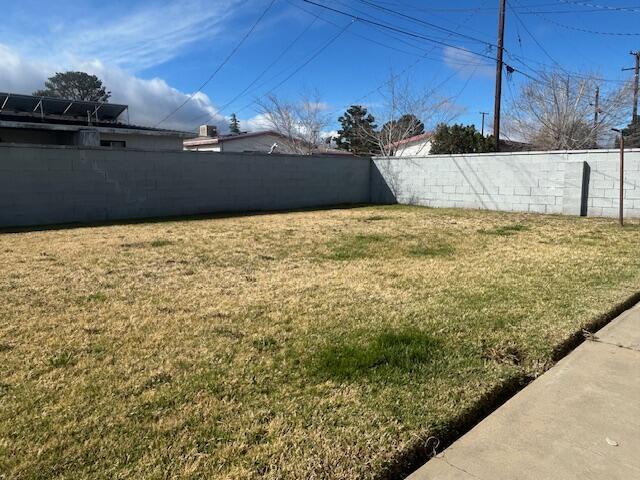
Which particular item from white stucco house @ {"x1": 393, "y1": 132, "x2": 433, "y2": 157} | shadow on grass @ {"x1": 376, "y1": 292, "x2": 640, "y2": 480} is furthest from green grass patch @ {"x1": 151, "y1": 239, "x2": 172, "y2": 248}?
white stucco house @ {"x1": 393, "y1": 132, "x2": 433, "y2": 157}

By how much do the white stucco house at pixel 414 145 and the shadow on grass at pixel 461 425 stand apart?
25.1m

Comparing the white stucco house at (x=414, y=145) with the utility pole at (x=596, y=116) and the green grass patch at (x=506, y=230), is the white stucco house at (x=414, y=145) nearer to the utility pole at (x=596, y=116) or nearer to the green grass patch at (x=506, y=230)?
the utility pole at (x=596, y=116)

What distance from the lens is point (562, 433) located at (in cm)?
241

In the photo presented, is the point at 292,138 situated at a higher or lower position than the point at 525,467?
higher

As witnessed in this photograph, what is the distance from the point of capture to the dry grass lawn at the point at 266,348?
2215 millimetres

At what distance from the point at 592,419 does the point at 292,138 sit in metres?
31.3

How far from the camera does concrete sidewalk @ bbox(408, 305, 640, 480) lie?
213 cm

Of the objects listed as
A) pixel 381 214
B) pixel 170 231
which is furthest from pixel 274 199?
pixel 170 231

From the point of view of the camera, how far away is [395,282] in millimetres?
5324

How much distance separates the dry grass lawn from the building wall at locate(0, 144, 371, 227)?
15.5 feet

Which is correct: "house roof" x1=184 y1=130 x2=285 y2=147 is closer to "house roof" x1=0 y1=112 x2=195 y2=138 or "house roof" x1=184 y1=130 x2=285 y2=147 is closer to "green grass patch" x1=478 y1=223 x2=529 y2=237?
"house roof" x1=0 y1=112 x2=195 y2=138

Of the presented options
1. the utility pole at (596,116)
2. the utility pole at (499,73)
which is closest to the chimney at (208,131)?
the utility pole at (499,73)

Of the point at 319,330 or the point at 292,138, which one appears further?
the point at 292,138

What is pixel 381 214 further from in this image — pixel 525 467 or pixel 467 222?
pixel 525 467
